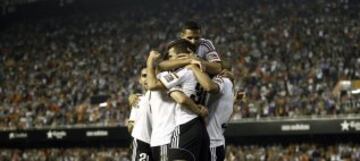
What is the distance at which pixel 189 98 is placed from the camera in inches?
238

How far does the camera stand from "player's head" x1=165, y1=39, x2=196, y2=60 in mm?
6062

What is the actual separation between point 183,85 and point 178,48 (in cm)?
35

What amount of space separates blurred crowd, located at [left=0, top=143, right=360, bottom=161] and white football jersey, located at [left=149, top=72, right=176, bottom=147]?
15.7 m

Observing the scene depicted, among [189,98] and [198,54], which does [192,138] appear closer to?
[189,98]

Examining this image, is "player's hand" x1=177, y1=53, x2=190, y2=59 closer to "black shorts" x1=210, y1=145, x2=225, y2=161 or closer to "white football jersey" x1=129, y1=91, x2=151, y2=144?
"black shorts" x1=210, y1=145, x2=225, y2=161

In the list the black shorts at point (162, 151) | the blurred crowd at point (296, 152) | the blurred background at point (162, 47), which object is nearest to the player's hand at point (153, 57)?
the black shorts at point (162, 151)

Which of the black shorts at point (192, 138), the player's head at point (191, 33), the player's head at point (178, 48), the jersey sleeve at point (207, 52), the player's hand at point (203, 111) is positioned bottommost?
the black shorts at point (192, 138)

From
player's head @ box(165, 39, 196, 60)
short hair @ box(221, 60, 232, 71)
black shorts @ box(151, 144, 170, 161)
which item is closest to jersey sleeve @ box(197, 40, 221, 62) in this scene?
short hair @ box(221, 60, 232, 71)

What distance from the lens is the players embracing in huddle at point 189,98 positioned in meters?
6.02

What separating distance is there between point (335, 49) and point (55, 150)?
47.8 feet

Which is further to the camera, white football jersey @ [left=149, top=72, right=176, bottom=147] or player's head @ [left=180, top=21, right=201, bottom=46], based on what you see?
player's head @ [left=180, top=21, right=201, bottom=46]

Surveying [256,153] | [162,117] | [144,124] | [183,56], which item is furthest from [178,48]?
[256,153]

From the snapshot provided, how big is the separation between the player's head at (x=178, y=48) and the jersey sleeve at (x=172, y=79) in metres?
0.15

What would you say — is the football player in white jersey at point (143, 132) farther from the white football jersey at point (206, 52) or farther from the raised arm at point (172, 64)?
the raised arm at point (172, 64)
